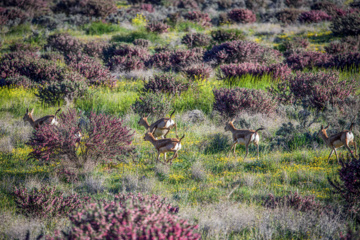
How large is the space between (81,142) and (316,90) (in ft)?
19.6

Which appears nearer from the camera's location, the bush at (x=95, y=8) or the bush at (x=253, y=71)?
the bush at (x=253, y=71)

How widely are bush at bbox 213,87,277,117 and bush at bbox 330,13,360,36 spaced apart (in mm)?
11938

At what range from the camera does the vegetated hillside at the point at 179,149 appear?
3.45 metres

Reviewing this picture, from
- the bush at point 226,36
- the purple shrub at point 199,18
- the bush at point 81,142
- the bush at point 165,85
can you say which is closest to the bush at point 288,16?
the purple shrub at point 199,18

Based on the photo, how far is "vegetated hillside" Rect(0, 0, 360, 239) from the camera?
3.45m

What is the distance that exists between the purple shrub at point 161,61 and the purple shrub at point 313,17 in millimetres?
11959

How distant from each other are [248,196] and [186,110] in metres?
4.45

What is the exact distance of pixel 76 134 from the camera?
17.0ft

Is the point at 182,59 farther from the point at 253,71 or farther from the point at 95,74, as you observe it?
the point at 95,74

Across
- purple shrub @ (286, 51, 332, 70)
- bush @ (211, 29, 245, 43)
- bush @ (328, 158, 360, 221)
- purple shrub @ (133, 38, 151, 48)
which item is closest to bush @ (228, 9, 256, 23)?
bush @ (211, 29, 245, 43)

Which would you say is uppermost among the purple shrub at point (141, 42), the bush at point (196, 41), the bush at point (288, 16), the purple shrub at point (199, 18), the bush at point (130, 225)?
the bush at point (130, 225)

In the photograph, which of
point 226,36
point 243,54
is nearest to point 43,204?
point 243,54

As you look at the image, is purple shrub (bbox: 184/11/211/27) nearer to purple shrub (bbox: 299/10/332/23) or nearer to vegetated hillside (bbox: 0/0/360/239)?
purple shrub (bbox: 299/10/332/23)

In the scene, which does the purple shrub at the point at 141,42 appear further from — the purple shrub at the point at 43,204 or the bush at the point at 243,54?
the purple shrub at the point at 43,204
